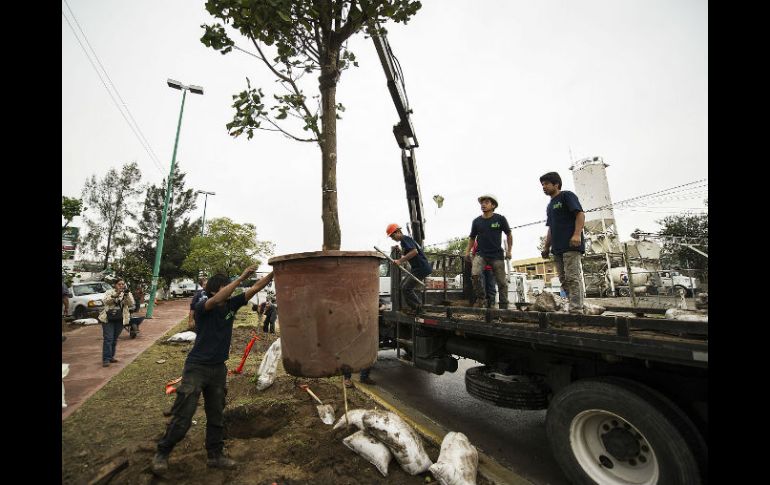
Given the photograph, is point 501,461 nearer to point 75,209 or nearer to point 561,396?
point 561,396

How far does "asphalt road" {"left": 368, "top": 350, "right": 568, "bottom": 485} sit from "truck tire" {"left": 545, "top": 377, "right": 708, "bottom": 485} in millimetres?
497

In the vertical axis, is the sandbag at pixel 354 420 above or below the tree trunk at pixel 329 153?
below

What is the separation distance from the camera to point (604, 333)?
8.45ft

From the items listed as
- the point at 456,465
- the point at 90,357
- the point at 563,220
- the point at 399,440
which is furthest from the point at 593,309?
the point at 90,357

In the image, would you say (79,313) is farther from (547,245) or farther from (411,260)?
(547,245)

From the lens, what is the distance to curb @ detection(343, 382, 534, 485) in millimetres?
2912

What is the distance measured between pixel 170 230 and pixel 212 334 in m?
35.0

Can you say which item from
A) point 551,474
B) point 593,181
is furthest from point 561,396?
point 593,181

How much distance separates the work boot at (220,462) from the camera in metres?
2.90

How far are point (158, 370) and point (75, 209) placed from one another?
7920mm

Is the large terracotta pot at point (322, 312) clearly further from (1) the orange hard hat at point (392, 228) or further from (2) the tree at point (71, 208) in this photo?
(2) the tree at point (71, 208)

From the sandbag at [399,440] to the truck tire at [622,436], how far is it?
3.59 feet

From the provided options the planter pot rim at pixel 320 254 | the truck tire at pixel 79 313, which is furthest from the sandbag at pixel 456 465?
the truck tire at pixel 79 313
